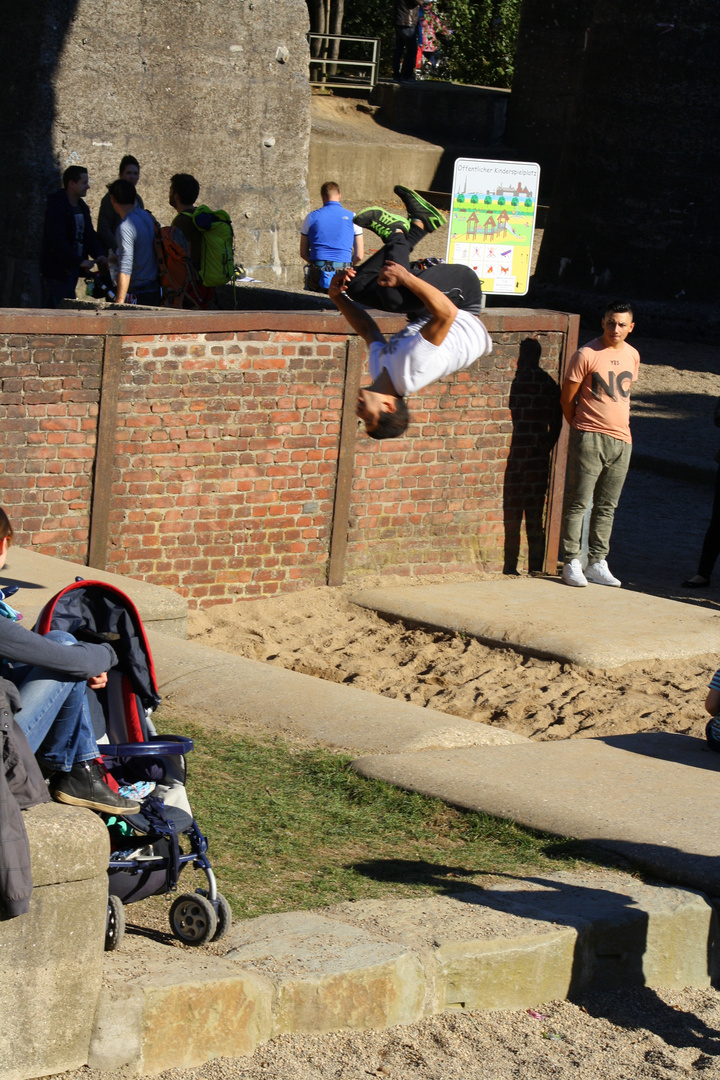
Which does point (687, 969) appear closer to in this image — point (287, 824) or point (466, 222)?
point (287, 824)

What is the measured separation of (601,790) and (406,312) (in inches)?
105

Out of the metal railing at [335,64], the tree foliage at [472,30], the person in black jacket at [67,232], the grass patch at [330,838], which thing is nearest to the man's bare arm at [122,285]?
the person in black jacket at [67,232]

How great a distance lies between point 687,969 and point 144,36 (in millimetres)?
13772

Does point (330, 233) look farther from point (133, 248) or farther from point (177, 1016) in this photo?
point (177, 1016)

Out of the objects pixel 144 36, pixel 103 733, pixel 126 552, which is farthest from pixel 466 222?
pixel 103 733

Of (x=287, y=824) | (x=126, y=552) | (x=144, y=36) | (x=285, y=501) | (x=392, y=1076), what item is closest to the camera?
(x=392, y=1076)

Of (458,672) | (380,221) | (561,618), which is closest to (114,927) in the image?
(380,221)

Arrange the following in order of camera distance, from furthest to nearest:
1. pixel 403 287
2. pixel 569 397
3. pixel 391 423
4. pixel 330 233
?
pixel 330 233 → pixel 569 397 → pixel 391 423 → pixel 403 287

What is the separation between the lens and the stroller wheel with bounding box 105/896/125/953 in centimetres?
416

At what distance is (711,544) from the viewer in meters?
11.0

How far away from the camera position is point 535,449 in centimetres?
1095

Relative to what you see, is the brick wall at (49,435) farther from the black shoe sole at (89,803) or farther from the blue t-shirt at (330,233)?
the blue t-shirt at (330,233)

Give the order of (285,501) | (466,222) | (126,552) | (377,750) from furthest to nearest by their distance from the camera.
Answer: (466,222) → (285,501) → (126,552) → (377,750)

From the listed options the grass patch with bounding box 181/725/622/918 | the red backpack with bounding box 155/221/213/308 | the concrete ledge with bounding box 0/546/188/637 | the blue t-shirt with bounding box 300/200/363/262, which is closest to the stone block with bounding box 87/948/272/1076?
the grass patch with bounding box 181/725/622/918
